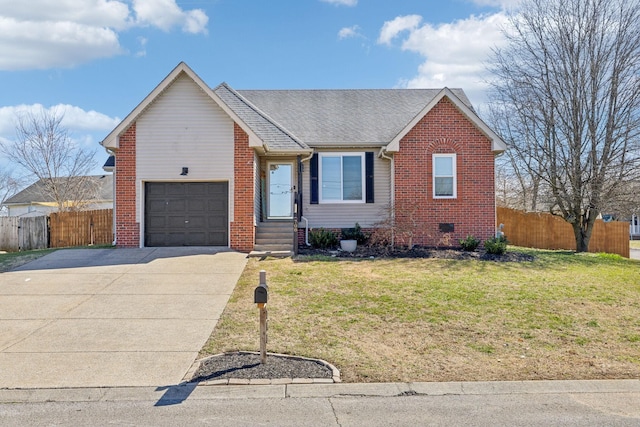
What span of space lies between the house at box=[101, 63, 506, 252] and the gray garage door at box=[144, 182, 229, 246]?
31 mm

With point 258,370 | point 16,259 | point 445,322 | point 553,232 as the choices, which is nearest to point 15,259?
point 16,259

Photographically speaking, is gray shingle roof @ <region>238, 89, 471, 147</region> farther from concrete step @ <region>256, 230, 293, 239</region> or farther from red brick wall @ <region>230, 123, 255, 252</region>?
concrete step @ <region>256, 230, 293, 239</region>

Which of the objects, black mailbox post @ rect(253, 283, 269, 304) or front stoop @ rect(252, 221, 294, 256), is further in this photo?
front stoop @ rect(252, 221, 294, 256)

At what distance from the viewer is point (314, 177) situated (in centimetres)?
1692

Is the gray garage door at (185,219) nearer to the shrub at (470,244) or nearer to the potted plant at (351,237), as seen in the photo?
the potted plant at (351,237)

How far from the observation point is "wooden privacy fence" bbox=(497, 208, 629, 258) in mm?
22125

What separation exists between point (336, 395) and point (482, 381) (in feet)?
5.83

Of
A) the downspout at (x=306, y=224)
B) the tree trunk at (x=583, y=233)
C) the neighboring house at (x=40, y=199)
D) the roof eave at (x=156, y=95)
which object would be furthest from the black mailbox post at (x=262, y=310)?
the neighboring house at (x=40, y=199)

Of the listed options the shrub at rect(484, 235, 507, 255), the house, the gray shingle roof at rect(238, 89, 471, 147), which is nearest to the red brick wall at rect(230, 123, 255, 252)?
the house

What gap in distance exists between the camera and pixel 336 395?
5316 millimetres

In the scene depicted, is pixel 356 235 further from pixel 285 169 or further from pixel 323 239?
pixel 285 169

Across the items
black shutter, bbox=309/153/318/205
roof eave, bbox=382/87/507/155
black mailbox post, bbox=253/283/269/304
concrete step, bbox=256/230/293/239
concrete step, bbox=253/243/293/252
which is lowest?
concrete step, bbox=253/243/293/252

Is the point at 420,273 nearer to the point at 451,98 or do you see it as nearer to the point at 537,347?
the point at 537,347

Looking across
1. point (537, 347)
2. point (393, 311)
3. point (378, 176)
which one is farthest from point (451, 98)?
point (537, 347)
